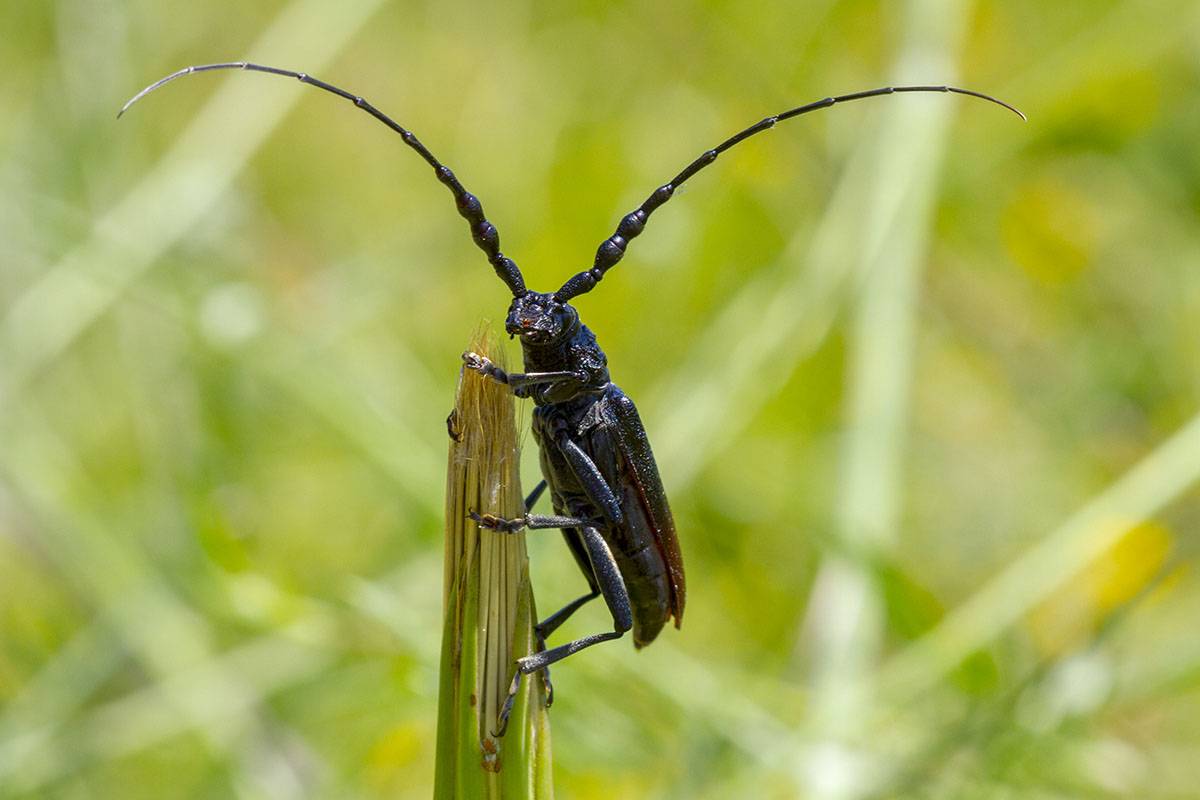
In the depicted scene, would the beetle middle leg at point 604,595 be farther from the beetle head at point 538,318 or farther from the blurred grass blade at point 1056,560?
the blurred grass blade at point 1056,560

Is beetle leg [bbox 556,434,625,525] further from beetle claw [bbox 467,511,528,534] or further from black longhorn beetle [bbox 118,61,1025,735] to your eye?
beetle claw [bbox 467,511,528,534]

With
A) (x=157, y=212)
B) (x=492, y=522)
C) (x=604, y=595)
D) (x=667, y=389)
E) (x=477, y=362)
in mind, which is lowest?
(x=492, y=522)

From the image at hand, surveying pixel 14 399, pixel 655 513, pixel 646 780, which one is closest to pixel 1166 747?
pixel 646 780

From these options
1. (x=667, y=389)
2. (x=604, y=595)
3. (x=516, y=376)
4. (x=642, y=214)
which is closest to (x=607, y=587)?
(x=604, y=595)

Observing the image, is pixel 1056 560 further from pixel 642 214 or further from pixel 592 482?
pixel 642 214

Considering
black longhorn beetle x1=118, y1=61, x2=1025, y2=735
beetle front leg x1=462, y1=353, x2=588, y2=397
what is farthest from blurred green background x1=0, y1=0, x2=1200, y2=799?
beetle front leg x1=462, y1=353, x2=588, y2=397

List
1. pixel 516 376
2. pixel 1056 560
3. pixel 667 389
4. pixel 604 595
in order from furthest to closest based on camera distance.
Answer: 1. pixel 667 389
2. pixel 1056 560
3. pixel 604 595
4. pixel 516 376

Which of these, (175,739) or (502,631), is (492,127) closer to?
(175,739)
